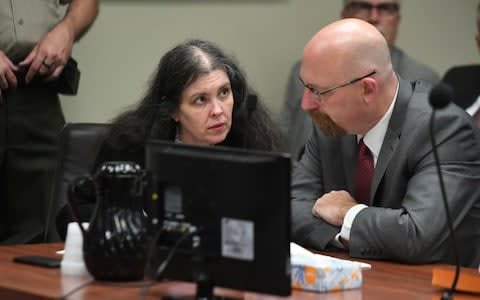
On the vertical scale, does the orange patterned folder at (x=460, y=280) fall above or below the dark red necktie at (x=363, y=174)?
below

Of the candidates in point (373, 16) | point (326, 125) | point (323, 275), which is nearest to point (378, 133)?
point (326, 125)

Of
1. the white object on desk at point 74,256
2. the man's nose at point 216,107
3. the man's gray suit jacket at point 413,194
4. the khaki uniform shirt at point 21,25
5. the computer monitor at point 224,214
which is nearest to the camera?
the computer monitor at point 224,214

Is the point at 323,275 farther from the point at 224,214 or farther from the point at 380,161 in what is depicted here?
the point at 380,161

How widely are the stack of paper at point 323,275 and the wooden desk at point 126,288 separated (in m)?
0.02

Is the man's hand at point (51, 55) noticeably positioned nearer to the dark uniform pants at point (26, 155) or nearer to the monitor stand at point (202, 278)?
the dark uniform pants at point (26, 155)

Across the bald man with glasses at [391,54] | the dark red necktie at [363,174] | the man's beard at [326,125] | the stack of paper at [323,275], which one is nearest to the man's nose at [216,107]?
the man's beard at [326,125]

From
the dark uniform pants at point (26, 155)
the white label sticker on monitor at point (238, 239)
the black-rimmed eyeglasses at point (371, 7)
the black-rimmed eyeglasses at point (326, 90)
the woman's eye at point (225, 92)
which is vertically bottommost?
the dark uniform pants at point (26, 155)

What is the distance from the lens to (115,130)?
373cm

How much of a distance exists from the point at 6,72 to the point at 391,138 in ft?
5.12

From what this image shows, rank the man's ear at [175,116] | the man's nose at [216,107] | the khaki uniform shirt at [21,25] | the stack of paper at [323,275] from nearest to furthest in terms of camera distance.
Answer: the stack of paper at [323,275] < the man's nose at [216,107] < the man's ear at [175,116] < the khaki uniform shirt at [21,25]

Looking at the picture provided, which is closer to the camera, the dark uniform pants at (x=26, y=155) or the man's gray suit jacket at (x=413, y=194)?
the man's gray suit jacket at (x=413, y=194)

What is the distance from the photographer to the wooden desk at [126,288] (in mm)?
2320

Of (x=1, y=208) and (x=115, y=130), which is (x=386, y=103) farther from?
(x=1, y=208)

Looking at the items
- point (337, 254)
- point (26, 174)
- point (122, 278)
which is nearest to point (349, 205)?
point (337, 254)
